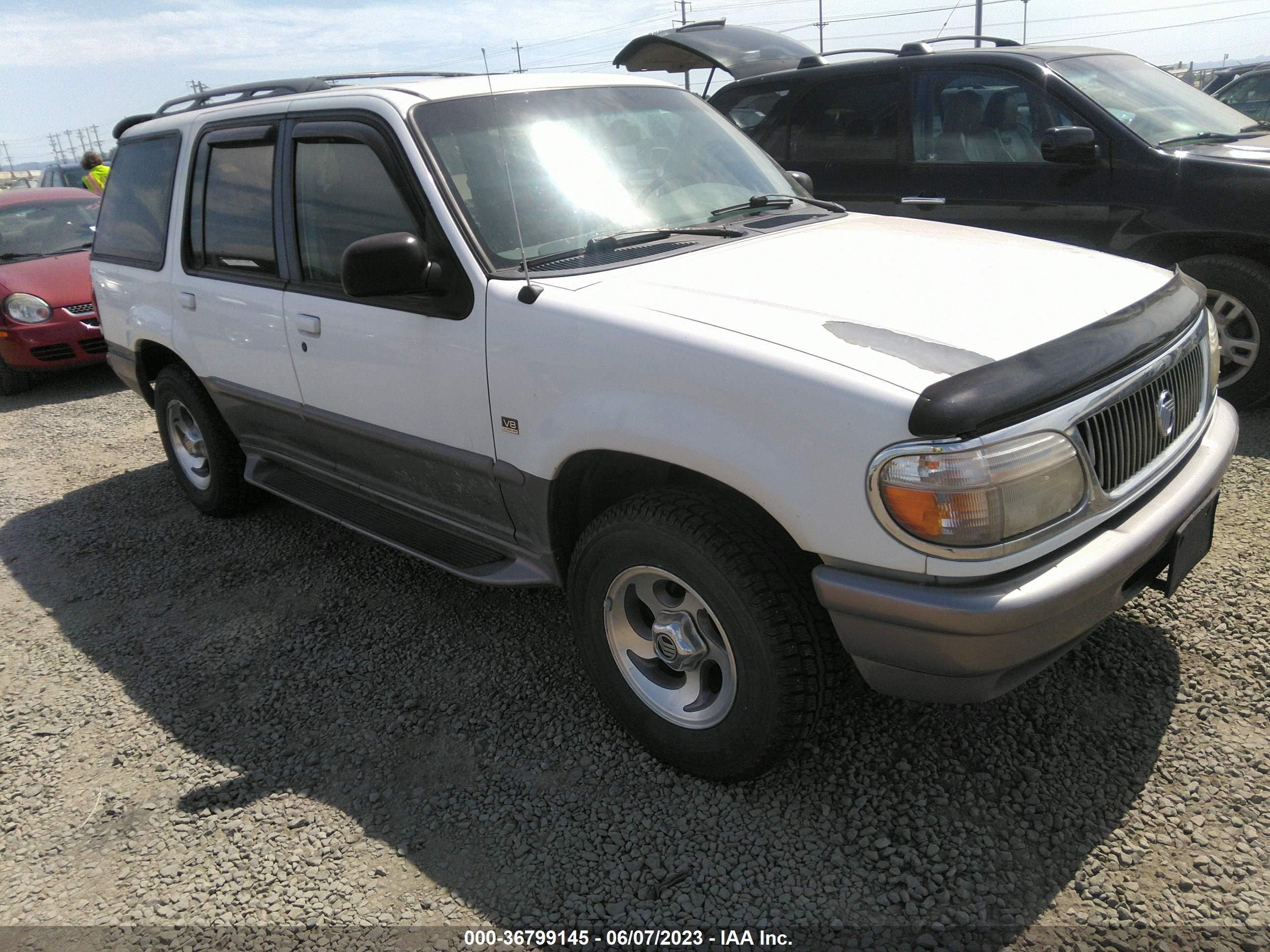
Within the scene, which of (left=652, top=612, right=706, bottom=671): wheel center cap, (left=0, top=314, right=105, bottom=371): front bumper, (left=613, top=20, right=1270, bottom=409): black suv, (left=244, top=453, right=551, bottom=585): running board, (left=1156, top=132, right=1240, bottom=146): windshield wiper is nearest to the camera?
(left=652, top=612, right=706, bottom=671): wheel center cap

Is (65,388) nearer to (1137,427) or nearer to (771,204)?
(771,204)

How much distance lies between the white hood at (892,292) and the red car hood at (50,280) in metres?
7.18

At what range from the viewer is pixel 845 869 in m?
2.37

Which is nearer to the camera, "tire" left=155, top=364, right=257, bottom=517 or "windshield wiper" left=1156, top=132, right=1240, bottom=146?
"tire" left=155, top=364, right=257, bottom=517

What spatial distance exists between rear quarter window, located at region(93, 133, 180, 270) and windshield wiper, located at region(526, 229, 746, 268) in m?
2.51

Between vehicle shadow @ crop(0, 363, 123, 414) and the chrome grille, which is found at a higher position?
the chrome grille

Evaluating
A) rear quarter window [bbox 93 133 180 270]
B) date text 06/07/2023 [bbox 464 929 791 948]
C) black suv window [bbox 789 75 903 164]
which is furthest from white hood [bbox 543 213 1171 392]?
black suv window [bbox 789 75 903 164]

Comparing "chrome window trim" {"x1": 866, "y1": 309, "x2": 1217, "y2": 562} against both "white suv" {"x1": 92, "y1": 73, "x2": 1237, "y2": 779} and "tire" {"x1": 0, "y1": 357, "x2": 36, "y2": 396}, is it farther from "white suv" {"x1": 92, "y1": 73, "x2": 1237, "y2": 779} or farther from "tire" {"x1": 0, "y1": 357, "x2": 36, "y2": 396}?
"tire" {"x1": 0, "y1": 357, "x2": 36, "y2": 396}

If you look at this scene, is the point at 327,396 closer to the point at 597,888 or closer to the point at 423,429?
the point at 423,429

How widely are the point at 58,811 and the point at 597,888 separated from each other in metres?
1.74

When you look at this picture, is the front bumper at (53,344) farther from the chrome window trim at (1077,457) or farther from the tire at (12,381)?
the chrome window trim at (1077,457)

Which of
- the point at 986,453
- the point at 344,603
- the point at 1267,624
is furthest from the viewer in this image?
the point at 344,603

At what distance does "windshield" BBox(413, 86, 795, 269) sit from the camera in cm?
295

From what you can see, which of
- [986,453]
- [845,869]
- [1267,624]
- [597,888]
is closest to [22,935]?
[597,888]
